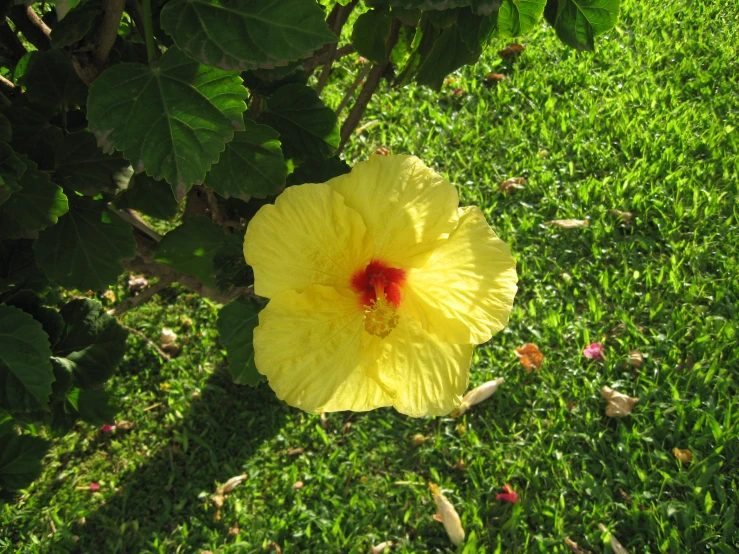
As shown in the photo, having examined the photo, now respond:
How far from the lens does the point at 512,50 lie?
185 inches

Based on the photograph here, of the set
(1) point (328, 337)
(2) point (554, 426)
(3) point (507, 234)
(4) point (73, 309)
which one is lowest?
(2) point (554, 426)

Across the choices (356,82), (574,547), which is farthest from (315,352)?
(574,547)

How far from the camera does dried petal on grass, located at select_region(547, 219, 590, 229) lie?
12.2 feet

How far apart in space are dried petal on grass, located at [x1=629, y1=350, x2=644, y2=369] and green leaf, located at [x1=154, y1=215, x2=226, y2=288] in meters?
2.12

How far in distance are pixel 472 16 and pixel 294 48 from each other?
479 mm

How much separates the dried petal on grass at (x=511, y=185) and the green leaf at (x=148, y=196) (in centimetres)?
241

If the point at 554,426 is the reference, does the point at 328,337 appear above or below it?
above

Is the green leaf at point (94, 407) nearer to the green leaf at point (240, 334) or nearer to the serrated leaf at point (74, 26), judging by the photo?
the green leaf at point (240, 334)

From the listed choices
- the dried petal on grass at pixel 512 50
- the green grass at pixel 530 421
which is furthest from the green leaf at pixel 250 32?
the dried petal on grass at pixel 512 50

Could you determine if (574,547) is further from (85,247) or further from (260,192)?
(85,247)

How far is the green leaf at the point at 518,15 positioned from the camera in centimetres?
151

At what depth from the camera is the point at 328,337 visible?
155 centimetres

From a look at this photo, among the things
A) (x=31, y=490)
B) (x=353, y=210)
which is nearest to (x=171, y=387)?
(x=31, y=490)

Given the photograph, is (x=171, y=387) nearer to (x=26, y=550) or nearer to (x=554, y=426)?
(x=26, y=550)
